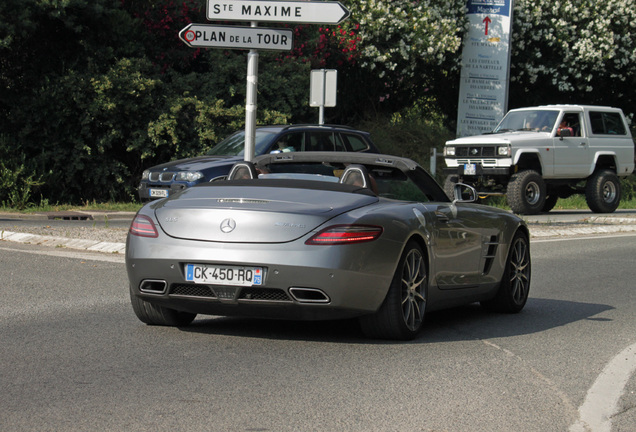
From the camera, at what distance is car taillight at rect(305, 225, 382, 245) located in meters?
6.59

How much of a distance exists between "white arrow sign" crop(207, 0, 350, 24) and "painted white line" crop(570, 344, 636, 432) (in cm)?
700

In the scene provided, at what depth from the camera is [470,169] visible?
21969mm

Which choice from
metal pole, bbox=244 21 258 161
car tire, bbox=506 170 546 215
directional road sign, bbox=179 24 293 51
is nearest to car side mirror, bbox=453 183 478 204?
directional road sign, bbox=179 24 293 51

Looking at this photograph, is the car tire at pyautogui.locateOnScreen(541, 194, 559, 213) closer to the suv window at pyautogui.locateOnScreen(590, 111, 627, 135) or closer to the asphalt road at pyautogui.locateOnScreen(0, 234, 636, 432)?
the suv window at pyautogui.locateOnScreen(590, 111, 627, 135)

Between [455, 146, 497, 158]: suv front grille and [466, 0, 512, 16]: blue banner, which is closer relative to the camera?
[455, 146, 497, 158]: suv front grille

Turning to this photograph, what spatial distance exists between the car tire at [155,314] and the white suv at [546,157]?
45.6 ft

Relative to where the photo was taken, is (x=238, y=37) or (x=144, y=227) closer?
(x=144, y=227)

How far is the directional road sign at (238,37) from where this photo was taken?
1297cm

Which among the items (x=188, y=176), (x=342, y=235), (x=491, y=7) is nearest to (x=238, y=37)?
(x=188, y=176)

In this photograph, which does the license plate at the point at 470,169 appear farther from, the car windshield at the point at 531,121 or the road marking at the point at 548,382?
the road marking at the point at 548,382

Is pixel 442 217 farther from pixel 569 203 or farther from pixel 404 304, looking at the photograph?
pixel 569 203

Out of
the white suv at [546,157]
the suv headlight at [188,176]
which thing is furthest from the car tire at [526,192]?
the suv headlight at [188,176]

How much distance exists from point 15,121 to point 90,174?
1.98 m

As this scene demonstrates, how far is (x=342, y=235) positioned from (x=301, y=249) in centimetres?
28
